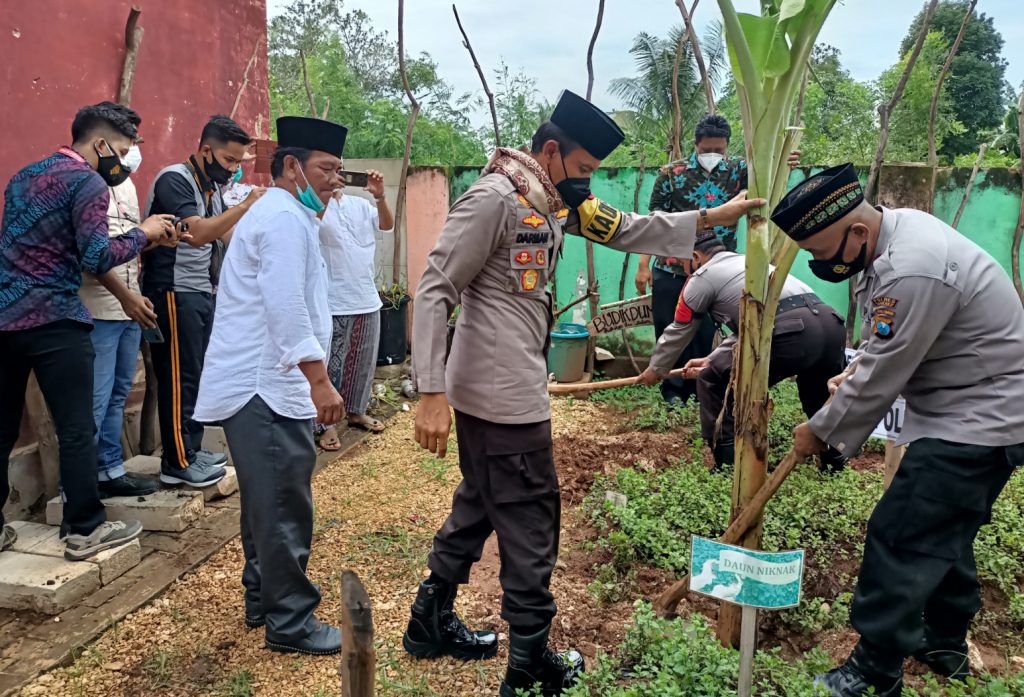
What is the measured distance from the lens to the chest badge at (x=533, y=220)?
2.43m

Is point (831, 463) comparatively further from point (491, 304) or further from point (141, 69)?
point (141, 69)

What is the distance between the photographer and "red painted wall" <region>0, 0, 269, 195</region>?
4.00m

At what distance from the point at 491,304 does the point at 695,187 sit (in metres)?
3.53

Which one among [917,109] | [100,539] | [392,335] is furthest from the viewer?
[917,109]

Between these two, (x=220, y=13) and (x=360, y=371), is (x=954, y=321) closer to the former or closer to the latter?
(x=360, y=371)

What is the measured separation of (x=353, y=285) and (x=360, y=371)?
707 mm

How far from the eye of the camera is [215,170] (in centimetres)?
421

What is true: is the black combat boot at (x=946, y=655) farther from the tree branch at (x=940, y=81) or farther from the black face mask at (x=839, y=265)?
the tree branch at (x=940, y=81)

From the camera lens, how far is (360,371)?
5.54 meters

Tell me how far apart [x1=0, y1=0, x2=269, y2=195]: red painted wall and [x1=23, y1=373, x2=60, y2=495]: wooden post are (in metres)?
1.18

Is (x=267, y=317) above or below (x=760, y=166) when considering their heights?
below

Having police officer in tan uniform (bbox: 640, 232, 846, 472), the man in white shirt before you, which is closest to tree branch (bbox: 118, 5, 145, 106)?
the man in white shirt

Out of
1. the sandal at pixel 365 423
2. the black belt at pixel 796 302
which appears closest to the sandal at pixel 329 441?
the sandal at pixel 365 423

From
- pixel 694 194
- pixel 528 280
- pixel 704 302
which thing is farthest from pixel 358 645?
pixel 694 194
